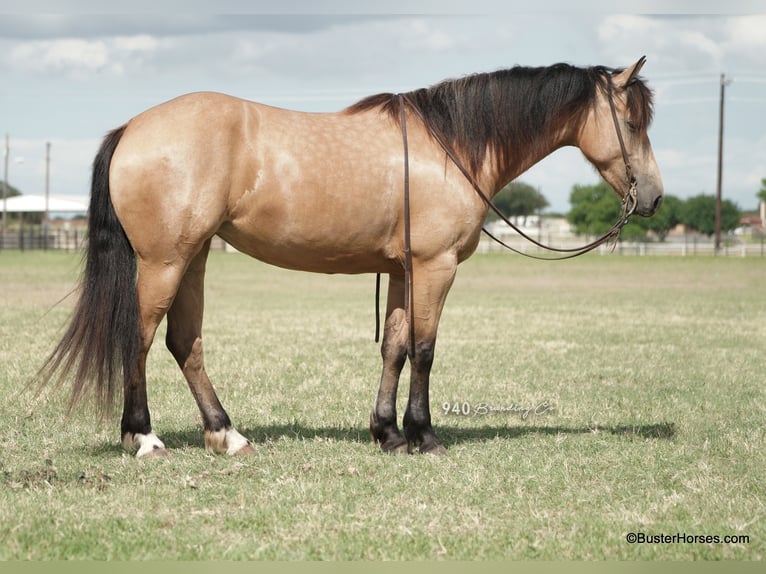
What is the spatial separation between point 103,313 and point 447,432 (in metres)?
2.79

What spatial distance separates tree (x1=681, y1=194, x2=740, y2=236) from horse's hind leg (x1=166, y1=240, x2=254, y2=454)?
92492 millimetres

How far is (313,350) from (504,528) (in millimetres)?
7378

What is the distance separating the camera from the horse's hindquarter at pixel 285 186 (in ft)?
17.3

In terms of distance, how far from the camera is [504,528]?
425 cm

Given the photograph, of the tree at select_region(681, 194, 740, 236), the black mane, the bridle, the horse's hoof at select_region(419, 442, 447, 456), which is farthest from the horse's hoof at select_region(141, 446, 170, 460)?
the tree at select_region(681, 194, 740, 236)

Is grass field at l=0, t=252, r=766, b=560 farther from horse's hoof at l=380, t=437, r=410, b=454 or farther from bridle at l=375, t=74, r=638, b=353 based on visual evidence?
bridle at l=375, t=74, r=638, b=353

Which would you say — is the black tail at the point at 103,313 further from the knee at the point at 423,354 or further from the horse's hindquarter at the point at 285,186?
the knee at the point at 423,354

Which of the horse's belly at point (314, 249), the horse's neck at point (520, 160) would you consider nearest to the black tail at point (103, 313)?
the horse's belly at point (314, 249)

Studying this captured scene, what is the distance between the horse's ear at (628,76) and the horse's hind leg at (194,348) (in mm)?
3109

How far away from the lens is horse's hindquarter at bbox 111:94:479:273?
5281 mm

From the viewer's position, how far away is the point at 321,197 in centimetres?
552

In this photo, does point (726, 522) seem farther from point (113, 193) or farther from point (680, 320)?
point (680, 320)

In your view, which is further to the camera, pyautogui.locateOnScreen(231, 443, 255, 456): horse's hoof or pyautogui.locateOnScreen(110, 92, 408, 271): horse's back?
pyautogui.locateOnScreen(231, 443, 255, 456): horse's hoof

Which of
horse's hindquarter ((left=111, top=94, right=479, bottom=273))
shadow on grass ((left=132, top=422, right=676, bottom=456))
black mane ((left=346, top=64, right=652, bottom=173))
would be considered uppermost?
black mane ((left=346, top=64, right=652, bottom=173))
